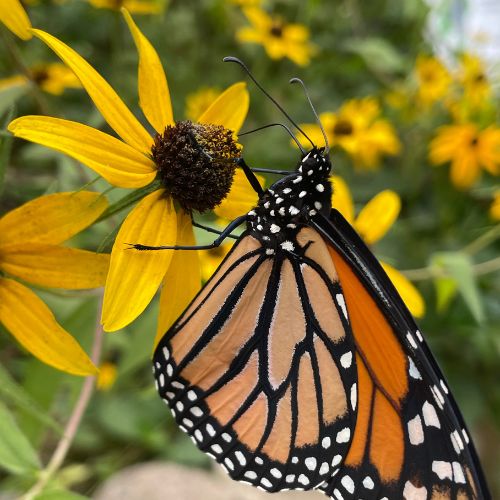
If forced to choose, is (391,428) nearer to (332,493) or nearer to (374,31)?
(332,493)

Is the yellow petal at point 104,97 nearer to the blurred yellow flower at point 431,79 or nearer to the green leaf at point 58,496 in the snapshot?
the green leaf at point 58,496

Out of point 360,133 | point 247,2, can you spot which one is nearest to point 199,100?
point 247,2

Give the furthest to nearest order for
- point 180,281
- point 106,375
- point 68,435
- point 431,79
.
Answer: point 431,79 → point 106,375 → point 68,435 → point 180,281

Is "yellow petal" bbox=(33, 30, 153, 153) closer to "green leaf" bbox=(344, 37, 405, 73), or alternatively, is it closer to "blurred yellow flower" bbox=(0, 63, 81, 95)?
"blurred yellow flower" bbox=(0, 63, 81, 95)

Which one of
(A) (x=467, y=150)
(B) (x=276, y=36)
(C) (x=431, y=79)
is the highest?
(C) (x=431, y=79)

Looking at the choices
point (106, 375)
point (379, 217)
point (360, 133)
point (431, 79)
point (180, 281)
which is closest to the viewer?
point (180, 281)

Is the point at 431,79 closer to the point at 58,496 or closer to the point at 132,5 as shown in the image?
the point at 132,5

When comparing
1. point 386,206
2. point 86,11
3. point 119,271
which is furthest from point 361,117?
point 119,271
